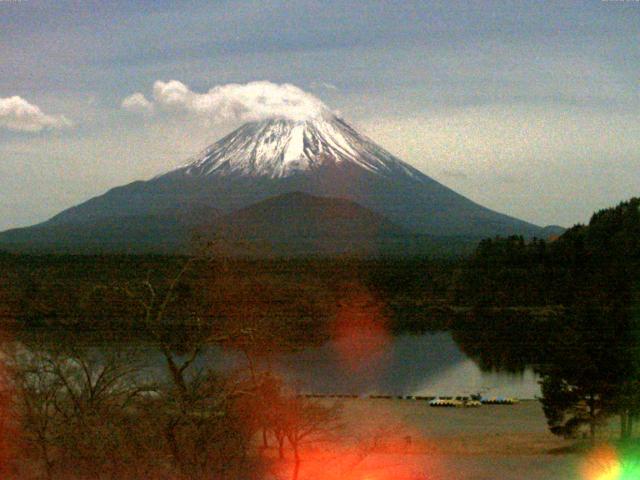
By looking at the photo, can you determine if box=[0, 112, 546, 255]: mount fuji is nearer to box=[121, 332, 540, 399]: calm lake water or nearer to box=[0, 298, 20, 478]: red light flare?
box=[121, 332, 540, 399]: calm lake water

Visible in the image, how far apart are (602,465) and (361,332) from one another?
7139 millimetres

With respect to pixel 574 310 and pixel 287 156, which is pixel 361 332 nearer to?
pixel 574 310

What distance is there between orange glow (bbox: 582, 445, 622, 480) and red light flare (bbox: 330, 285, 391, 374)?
5546 mm

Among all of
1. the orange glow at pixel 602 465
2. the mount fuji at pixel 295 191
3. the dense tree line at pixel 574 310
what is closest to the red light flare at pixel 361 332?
the dense tree line at pixel 574 310

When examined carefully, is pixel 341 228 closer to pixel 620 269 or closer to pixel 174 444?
pixel 620 269

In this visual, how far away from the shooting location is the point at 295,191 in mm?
44969

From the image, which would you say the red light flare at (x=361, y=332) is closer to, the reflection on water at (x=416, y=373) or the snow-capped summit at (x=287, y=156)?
the reflection on water at (x=416, y=373)

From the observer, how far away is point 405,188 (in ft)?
170

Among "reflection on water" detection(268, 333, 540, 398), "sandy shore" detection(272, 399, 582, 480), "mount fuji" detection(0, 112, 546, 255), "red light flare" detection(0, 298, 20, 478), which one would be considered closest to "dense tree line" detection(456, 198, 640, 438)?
"reflection on water" detection(268, 333, 540, 398)

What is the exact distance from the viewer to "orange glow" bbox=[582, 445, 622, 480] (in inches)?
264

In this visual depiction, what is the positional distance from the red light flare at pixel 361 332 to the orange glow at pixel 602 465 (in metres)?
5.55

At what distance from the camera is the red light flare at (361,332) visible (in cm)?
1311

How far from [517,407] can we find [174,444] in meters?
8.19

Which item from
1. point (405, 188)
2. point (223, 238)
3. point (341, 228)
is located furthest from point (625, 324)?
point (405, 188)
